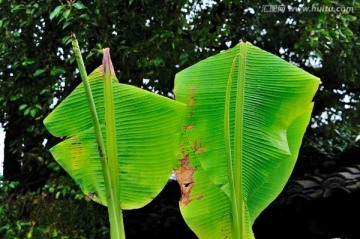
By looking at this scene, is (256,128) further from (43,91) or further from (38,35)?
(38,35)

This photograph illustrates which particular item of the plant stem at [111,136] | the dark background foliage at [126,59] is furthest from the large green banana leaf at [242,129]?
the dark background foliage at [126,59]

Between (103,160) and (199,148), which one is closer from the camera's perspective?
(103,160)

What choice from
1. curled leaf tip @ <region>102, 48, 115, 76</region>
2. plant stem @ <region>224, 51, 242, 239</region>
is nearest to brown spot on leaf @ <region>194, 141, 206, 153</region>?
plant stem @ <region>224, 51, 242, 239</region>

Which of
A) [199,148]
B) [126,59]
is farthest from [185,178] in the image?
[126,59]

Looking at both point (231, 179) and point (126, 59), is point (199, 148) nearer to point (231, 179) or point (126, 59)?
point (231, 179)

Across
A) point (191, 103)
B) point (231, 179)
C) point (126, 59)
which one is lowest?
point (126, 59)

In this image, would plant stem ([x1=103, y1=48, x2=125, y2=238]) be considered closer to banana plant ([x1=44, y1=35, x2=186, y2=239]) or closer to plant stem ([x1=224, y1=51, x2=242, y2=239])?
banana plant ([x1=44, y1=35, x2=186, y2=239])

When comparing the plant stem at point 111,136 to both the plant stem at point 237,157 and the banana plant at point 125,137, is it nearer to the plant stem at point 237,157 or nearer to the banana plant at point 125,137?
the banana plant at point 125,137
